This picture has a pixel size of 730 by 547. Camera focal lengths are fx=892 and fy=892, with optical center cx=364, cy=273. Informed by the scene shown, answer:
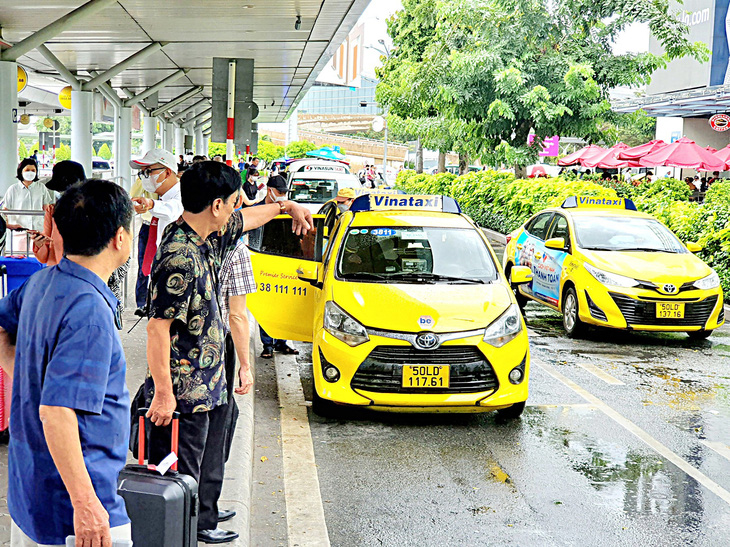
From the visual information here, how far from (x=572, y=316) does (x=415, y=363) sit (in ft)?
15.7

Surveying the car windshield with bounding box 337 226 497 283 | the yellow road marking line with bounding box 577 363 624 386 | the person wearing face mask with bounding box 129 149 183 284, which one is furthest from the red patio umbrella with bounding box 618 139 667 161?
the person wearing face mask with bounding box 129 149 183 284

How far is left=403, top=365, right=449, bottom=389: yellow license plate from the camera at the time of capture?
6.75 meters

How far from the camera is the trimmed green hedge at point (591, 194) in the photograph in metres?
13.8

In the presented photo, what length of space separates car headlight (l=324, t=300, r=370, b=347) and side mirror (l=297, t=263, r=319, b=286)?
727 mm

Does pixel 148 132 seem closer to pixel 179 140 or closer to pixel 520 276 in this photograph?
pixel 179 140

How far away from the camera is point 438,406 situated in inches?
269

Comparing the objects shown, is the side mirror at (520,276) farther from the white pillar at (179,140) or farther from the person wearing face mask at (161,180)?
the white pillar at (179,140)

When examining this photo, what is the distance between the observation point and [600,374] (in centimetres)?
900

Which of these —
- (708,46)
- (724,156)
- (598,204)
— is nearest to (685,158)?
(724,156)

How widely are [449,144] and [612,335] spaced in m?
22.8

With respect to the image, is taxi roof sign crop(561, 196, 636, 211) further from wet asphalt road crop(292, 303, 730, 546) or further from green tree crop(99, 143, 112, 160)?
green tree crop(99, 143, 112, 160)

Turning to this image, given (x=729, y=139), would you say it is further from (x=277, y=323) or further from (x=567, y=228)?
(x=277, y=323)

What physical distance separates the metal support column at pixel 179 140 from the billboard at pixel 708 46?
24.2m

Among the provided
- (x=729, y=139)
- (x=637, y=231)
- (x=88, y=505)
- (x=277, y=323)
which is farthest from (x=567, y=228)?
(x=729, y=139)
